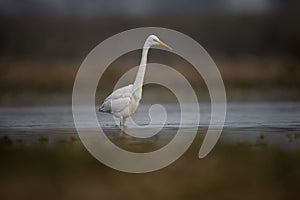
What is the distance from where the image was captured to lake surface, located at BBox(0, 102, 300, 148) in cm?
1288

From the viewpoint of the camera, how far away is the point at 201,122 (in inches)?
591

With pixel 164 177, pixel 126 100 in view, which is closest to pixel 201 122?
pixel 126 100

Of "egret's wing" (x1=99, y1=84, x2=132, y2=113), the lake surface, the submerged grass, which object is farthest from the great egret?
the submerged grass

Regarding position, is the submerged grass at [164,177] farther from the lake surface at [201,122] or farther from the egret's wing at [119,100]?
the egret's wing at [119,100]

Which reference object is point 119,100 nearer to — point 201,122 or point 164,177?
point 201,122

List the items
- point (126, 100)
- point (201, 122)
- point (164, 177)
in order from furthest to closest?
point (201, 122) < point (126, 100) < point (164, 177)

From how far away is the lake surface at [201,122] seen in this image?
12.9 meters

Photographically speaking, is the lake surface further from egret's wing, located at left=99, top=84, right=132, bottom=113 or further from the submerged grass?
the submerged grass

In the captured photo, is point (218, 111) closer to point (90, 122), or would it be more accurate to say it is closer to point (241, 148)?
point (90, 122)

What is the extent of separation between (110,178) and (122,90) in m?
4.16

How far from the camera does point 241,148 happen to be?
11508 mm

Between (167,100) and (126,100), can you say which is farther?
(167,100)

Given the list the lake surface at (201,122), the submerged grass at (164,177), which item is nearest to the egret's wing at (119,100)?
the lake surface at (201,122)

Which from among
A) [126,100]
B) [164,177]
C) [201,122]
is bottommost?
[164,177]
